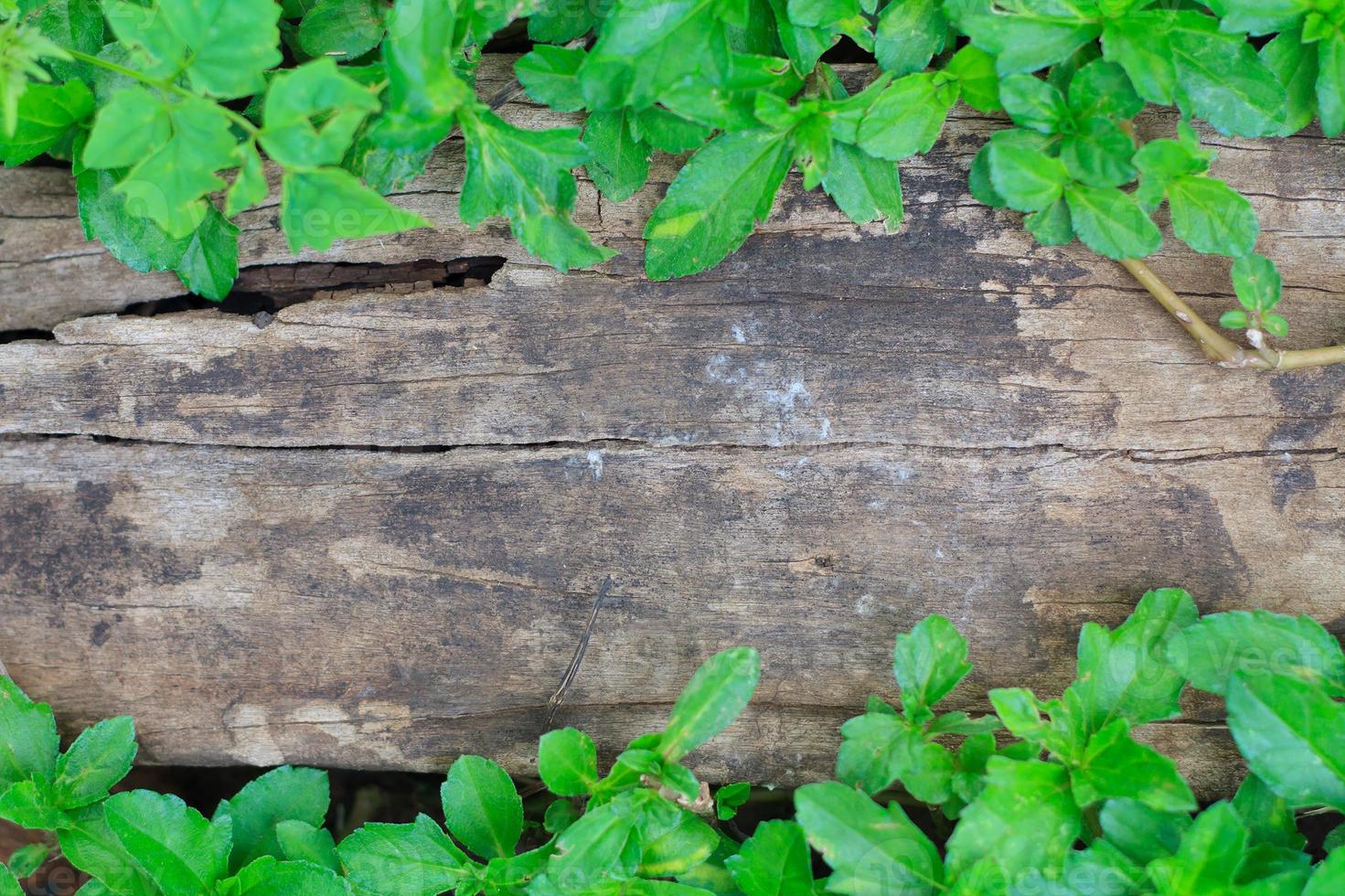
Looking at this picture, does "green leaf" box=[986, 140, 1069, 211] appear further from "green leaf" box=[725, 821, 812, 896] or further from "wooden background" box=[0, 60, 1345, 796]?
"green leaf" box=[725, 821, 812, 896]

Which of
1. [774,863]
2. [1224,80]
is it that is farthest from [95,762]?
[1224,80]

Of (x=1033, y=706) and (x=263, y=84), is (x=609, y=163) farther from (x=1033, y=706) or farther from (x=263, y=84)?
(x=1033, y=706)

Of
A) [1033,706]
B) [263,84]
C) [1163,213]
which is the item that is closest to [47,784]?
[263,84]

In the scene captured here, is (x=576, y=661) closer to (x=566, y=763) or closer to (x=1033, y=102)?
(x=566, y=763)

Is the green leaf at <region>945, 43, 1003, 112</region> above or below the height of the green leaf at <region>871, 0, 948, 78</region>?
below

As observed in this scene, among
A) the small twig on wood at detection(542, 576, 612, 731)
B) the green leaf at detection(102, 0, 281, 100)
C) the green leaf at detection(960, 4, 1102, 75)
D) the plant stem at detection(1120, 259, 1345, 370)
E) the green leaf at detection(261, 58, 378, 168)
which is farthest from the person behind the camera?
the small twig on wood at detection(542, 576, 612, 731)

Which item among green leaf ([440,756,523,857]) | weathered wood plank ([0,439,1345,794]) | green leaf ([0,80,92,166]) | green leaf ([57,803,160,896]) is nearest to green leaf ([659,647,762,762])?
weathered wood plank ([0,439,1345,794])
